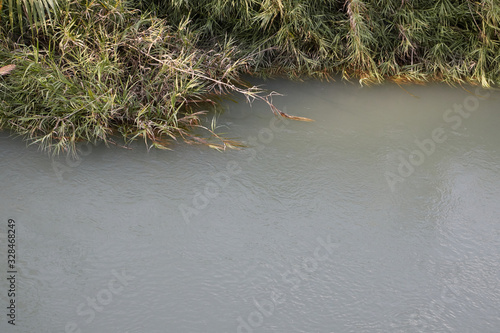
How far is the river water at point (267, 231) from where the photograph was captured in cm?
207

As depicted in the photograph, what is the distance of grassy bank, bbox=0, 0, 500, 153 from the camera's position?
303cm

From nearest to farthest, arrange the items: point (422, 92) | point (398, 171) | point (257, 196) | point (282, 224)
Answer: point (282, 224) < point (257, 196) < point (398, 171) < point (422, 92)

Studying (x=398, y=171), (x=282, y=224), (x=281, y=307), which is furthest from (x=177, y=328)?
(x=398, y=171)

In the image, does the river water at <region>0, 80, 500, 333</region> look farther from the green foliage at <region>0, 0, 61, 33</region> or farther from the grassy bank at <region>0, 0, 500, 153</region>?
the green foliage at <region>0, 0, 61, 33</region>

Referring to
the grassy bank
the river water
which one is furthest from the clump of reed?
the river water

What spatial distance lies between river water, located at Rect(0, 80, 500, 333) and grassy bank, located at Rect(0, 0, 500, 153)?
20 cm

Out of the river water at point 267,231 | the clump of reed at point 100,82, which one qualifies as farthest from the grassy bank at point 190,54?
the river water at point 267,231

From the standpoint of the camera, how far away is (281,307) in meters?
2.09


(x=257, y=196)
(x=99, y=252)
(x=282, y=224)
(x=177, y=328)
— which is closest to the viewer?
(x=177, y=328)

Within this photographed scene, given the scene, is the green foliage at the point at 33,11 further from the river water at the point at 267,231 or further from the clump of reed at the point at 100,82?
the river water at the point at 267,231

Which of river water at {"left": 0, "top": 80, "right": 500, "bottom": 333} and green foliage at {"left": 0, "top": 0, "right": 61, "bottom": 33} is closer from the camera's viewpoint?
river water at {"left": 0, "top": 80, "right": 500, "bottom": 333}

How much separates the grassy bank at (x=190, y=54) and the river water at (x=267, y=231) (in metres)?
0.20

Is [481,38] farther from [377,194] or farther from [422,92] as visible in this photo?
[377,194]

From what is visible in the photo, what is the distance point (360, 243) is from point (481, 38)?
2276 millimetres
